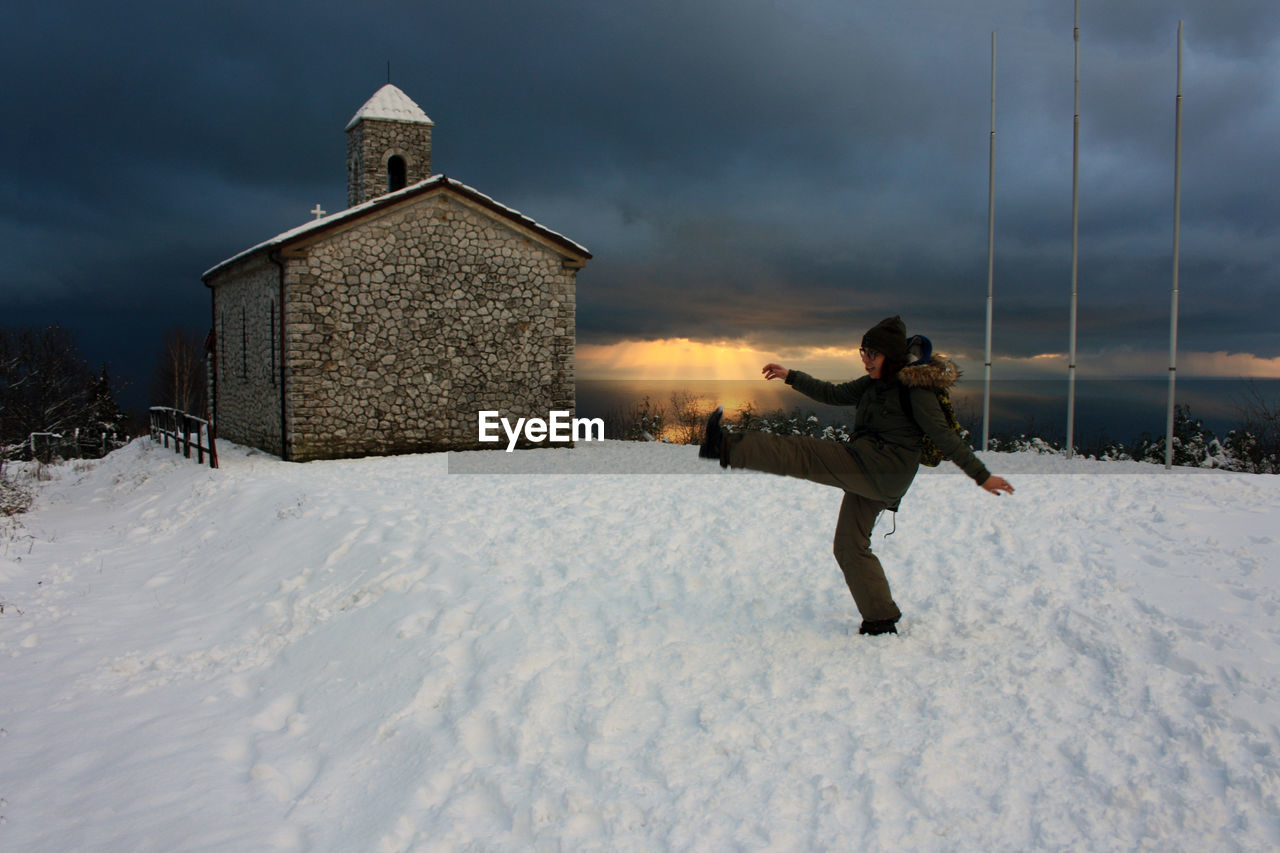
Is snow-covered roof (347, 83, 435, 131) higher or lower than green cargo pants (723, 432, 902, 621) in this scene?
higher

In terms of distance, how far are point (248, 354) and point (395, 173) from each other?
20.0 feet

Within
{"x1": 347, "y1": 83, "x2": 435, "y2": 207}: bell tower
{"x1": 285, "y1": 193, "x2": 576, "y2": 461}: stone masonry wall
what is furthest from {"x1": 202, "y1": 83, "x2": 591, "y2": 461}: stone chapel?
{"x1": 347, "y1": 83, "x2": 435, "y2": 207}: bell tower

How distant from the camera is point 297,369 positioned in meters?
14.5

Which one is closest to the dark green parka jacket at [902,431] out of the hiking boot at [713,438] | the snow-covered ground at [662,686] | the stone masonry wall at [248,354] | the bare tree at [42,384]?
the hiking boot at [713,438]

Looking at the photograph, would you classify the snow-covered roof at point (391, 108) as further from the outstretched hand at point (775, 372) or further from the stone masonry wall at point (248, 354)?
the outstretched hand at point (775, 372)

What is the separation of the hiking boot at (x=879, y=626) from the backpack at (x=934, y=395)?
1.16 m

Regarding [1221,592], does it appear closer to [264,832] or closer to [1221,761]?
[1221,761]

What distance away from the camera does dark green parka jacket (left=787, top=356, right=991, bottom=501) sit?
455 cm

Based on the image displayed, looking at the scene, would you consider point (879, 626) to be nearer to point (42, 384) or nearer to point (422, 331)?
point (422, 331)

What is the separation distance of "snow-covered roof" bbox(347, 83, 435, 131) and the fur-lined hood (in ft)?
59.8

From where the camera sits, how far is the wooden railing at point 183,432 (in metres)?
14.5

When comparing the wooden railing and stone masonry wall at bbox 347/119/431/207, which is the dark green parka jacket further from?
stone masonry wall at bbox 347/119/431/207

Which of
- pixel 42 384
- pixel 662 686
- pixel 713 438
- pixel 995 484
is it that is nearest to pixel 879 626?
pixel 995 484

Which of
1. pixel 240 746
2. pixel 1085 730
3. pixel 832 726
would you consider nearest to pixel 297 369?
pixel 240 746
